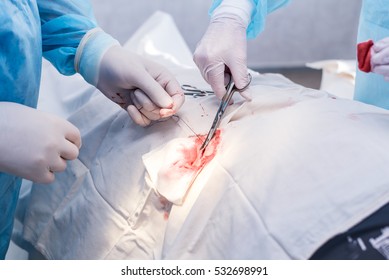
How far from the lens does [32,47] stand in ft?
3.61

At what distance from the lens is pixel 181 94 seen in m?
1.20

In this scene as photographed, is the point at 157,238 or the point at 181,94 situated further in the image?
the point at 181,94

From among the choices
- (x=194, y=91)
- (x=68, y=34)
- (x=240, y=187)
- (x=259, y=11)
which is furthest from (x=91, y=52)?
(x=240, y=187)

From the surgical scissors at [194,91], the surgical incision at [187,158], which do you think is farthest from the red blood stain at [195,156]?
the surgical scissors at [194,91]

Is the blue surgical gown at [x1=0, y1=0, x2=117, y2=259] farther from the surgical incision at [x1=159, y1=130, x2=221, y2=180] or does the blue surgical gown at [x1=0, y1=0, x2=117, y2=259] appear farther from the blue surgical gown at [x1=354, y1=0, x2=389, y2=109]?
the blue surgical gown at [x1=354, y1=0, x2=389, y2=109]

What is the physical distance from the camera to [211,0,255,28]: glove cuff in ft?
4.50

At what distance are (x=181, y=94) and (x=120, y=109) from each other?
22 centimetres

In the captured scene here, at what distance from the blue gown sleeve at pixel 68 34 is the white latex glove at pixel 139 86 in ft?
0.15

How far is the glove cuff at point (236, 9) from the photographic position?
137cm

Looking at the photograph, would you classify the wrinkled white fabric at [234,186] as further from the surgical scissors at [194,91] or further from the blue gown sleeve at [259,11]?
the blue gown sleeve at [259,11]

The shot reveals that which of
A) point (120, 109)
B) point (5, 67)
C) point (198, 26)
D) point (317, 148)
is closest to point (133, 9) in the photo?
point (198, 26)

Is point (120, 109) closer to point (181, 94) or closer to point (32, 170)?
point (181, 94)

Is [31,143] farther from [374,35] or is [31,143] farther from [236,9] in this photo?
[374,35]

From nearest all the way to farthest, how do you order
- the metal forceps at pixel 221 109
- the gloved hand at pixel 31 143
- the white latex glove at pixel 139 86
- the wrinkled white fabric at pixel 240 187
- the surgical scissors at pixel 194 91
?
1. the wrinkled white fabric at pixel 240 187
2. the gloved hand at pixel 31 143
3. the metal forceps at pixel 221 109
4. the white latex glove at pixel 139 86
5. the surgical scissors at pixel 194 91
